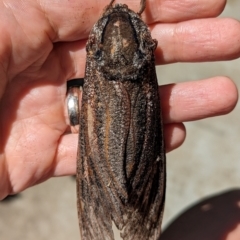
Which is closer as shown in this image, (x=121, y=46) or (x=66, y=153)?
(x=121, y=46)

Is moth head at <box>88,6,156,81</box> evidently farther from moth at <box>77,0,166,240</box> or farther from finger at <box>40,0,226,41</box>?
finger at <box>40,0,226,41</box>

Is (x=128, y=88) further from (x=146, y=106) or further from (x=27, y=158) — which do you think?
(x=27, y=158)

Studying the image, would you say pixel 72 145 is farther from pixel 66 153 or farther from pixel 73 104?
pixel 73 104

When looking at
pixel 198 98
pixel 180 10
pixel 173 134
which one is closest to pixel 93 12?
pixel 180 10

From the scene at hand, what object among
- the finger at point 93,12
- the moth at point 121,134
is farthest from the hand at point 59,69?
the moth at point 121,134

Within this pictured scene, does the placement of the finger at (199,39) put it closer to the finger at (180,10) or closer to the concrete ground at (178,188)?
the finger at (180,10)

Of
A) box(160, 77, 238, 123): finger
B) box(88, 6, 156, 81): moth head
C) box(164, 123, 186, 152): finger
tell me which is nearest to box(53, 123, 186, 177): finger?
box(164, 123, 186, 152): finger
